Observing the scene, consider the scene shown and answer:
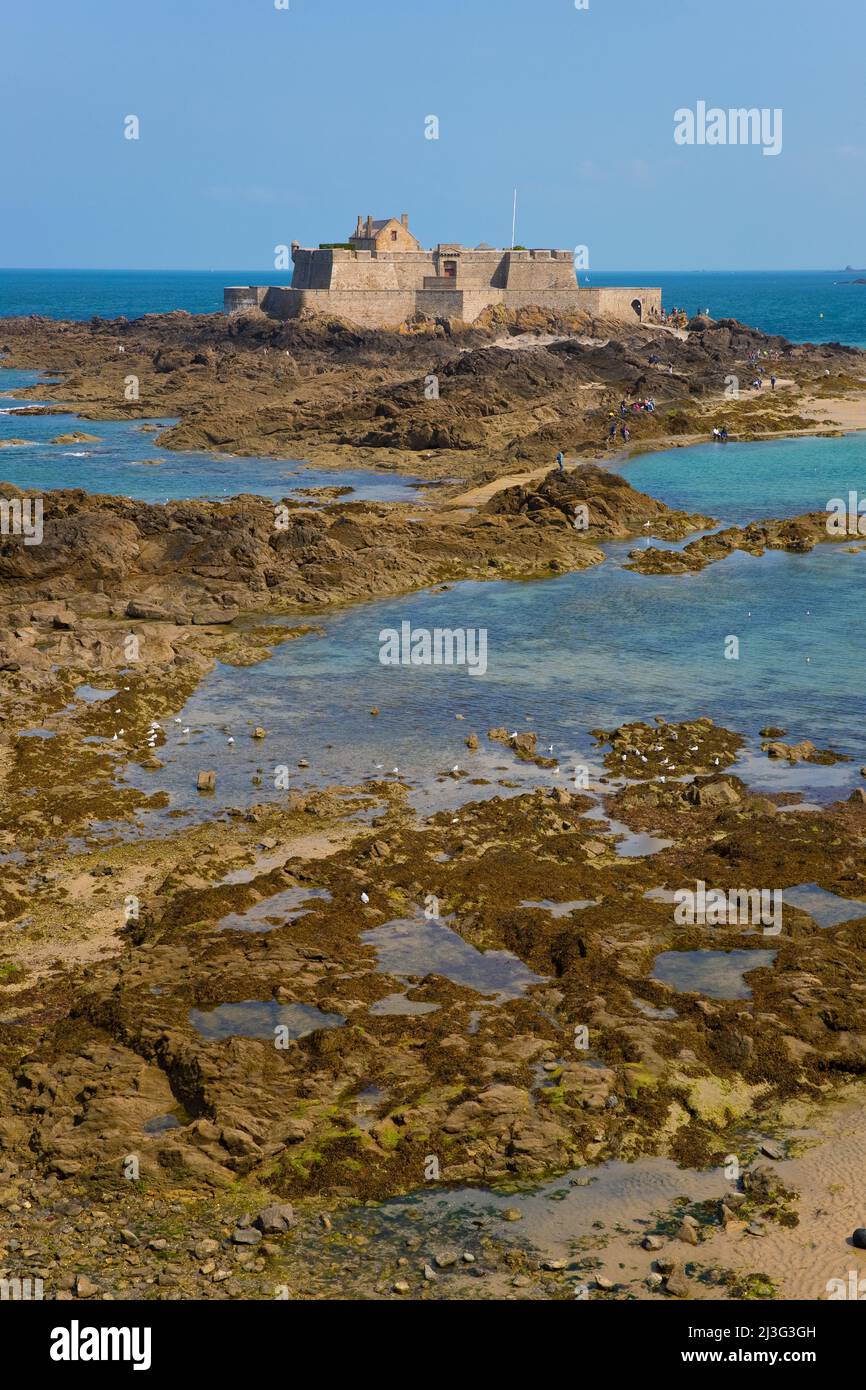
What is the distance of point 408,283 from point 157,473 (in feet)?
145

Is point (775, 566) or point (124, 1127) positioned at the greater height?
point (775, 566)

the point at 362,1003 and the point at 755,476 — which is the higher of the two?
the point at 755,476

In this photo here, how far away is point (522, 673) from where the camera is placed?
2577 cm

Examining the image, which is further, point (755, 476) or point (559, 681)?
point (755, 476)

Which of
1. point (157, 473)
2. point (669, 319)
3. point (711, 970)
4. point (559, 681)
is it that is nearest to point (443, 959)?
point (711, 970)

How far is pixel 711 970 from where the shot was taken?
14.5 meters

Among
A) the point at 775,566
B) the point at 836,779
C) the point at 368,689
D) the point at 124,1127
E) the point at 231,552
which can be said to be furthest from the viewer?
the point at 775,566

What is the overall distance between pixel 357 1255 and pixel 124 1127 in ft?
8.41

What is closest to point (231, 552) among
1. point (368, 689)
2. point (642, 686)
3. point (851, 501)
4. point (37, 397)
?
point (368, 689)

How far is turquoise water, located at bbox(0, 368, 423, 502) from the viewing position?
44.9 metres

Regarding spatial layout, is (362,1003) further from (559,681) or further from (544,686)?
(559,681)

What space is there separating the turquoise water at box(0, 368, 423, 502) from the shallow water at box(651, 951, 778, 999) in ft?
98.8

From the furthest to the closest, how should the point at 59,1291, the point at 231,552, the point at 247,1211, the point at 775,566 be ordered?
the point at 775,566
the point at 231,552
the point at 247,1211
the point at 59,1291

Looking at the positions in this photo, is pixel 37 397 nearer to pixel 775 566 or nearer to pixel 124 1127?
pixel 775 566
